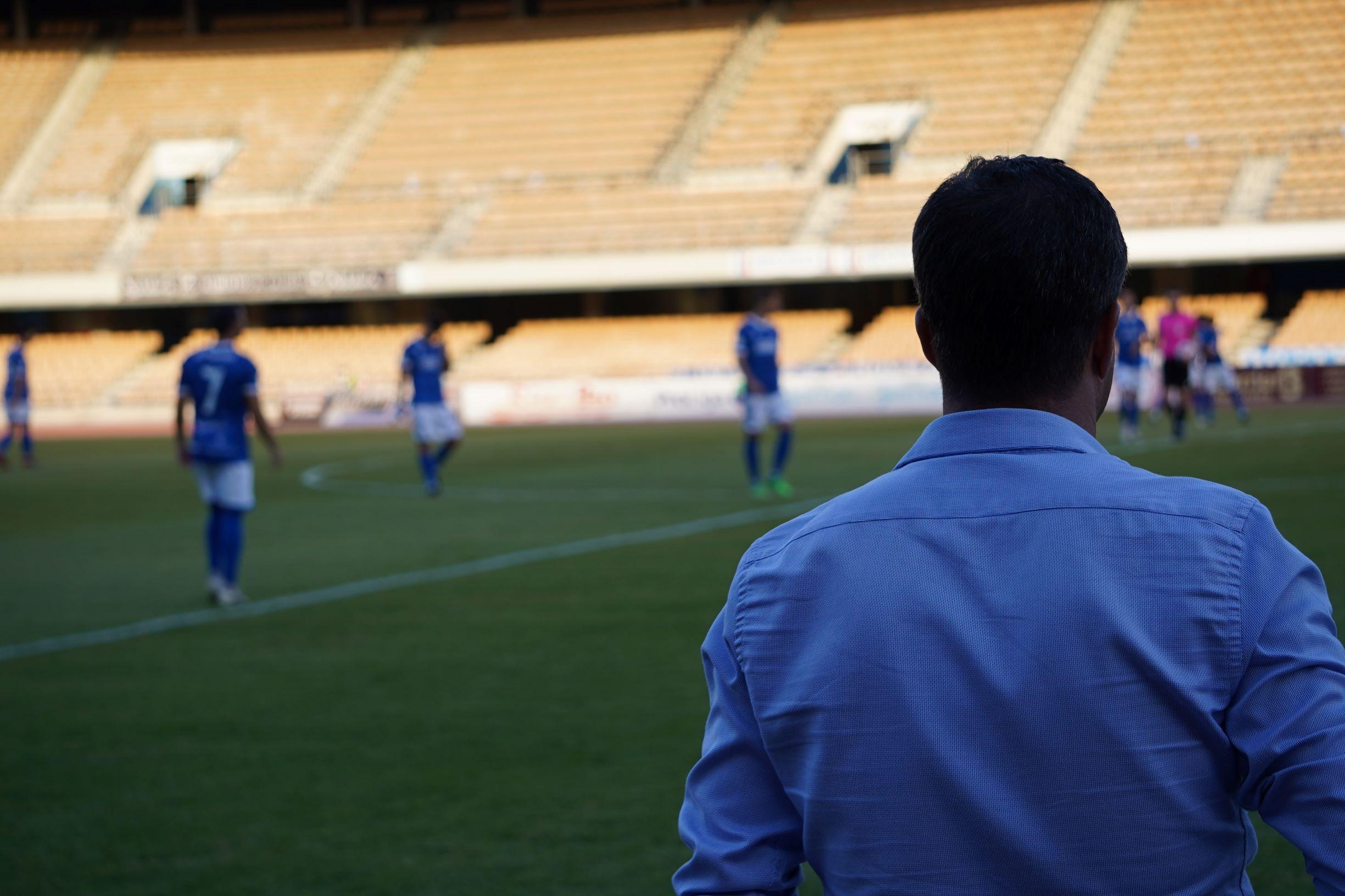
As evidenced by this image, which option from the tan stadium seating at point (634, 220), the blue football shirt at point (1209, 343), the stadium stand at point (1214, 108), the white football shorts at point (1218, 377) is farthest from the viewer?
the tan stadium seating at point (634, 220)

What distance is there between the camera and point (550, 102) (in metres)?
43.9

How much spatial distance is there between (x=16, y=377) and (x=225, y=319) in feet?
51.7

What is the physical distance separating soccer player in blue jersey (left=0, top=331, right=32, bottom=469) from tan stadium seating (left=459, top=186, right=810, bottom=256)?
1700 cm

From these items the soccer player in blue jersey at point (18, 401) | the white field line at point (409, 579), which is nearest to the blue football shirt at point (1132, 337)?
the white field line at point (409, 579)

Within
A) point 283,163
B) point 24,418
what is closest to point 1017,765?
point 24,418

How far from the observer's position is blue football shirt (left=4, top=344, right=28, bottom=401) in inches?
920

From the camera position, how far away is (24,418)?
80.3 ft

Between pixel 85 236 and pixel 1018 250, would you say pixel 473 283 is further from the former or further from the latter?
pixel 1018 250

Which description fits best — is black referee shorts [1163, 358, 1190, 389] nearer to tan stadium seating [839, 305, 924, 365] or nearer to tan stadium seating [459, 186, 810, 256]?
tan stadium seating [839, 305, 924, 365]

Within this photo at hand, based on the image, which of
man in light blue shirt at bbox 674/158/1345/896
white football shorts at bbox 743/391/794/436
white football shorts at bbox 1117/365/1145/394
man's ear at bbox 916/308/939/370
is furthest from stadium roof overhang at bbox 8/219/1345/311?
man in light blue shirt at bbox 674/158/1345/896

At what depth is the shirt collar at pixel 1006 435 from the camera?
5.17 feet

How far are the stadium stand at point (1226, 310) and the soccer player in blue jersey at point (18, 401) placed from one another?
923 inches

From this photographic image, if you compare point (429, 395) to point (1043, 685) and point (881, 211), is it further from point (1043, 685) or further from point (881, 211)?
point (881, 211)

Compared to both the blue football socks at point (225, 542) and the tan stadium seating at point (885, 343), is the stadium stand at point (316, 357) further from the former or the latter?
the blue football socks at point (225, 542)
